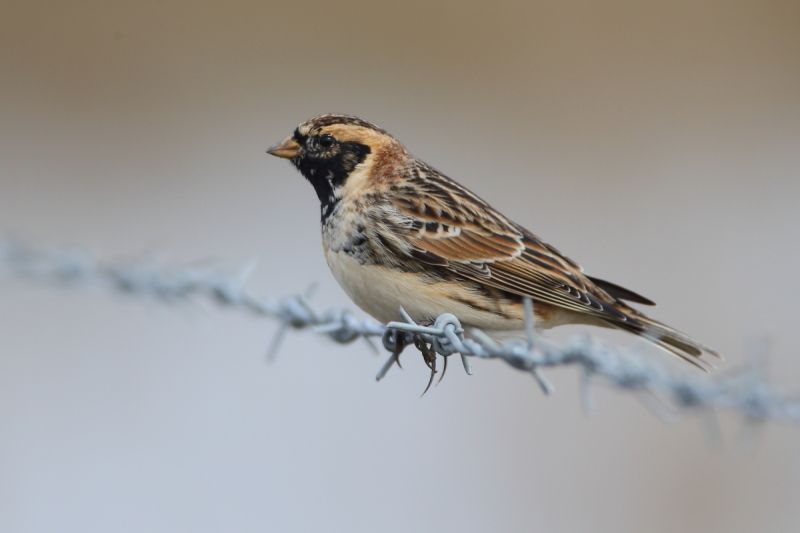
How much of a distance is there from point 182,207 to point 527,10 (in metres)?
2.10

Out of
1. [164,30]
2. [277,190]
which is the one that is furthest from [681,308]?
[164,30]

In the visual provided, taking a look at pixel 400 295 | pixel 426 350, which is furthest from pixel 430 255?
pixel 426 350

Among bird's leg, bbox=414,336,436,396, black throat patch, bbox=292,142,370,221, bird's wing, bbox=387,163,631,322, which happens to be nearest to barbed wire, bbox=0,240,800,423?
bird's leg, bbox=414,336,436,396

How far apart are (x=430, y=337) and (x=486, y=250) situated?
84cm

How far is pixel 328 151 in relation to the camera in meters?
3.75

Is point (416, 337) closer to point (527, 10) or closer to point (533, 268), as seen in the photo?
point (533, 268)

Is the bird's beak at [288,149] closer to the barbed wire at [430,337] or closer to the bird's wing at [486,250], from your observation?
the bird's wing at [486,250]

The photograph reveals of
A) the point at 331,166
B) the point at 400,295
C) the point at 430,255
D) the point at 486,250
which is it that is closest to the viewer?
the point at 400,295

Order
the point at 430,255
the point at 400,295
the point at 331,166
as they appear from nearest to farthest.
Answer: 1. the point at 400,295
2. the point at 430,255
3. the point at 331,166

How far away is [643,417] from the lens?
5945 mm

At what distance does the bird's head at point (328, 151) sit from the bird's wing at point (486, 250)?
0.18 metres

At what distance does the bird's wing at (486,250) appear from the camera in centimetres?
340

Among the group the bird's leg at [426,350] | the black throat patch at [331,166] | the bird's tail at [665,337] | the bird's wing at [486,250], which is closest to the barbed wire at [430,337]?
the bird's leg at [426,350]

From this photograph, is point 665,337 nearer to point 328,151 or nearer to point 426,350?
point 426,350
